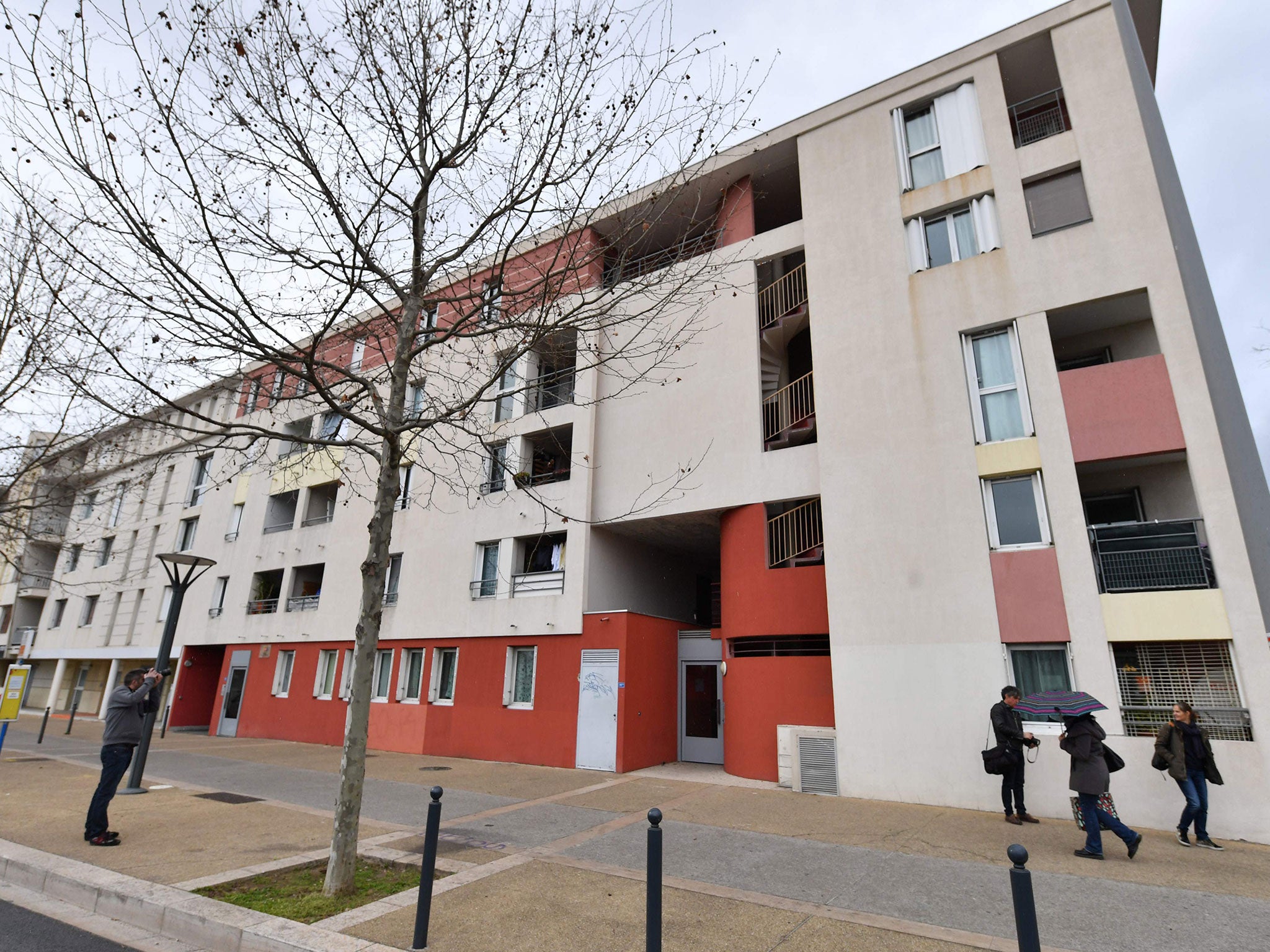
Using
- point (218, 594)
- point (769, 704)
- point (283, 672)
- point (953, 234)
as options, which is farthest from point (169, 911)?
point (218, 594)

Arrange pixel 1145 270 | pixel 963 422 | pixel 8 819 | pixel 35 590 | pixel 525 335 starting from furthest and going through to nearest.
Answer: pixel 35 590 → pixel 963 422 → pixel 1145 270 → pixel 8 819 → pixel 525 335

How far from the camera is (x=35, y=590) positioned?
3291 centimetres

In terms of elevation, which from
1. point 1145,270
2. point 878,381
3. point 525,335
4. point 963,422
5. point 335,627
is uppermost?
point 1145,270

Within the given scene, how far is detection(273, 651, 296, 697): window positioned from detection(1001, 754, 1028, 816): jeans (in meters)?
19.4

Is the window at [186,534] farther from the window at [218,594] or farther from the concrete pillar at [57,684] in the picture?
the concrete pillar at [57,684]

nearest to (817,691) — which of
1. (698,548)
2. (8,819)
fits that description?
(698,548)

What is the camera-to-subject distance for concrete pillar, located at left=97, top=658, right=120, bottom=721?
27.2m

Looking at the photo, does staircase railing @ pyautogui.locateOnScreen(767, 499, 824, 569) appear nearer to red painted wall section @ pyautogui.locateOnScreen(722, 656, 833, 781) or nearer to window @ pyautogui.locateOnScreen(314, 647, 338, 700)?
Result: red painted wall section @ pyautogui.locateOnScreen(722, 656, 833, 781)

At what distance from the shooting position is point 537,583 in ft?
51.5

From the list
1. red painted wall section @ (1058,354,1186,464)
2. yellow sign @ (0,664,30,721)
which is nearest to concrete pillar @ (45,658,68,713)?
yellow sign @ (0,664,30,721)

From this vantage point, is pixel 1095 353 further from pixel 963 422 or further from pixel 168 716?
pixel 168 716

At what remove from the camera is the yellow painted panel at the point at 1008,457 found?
10.4 metres

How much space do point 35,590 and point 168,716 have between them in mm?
17580

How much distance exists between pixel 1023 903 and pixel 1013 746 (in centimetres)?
669
